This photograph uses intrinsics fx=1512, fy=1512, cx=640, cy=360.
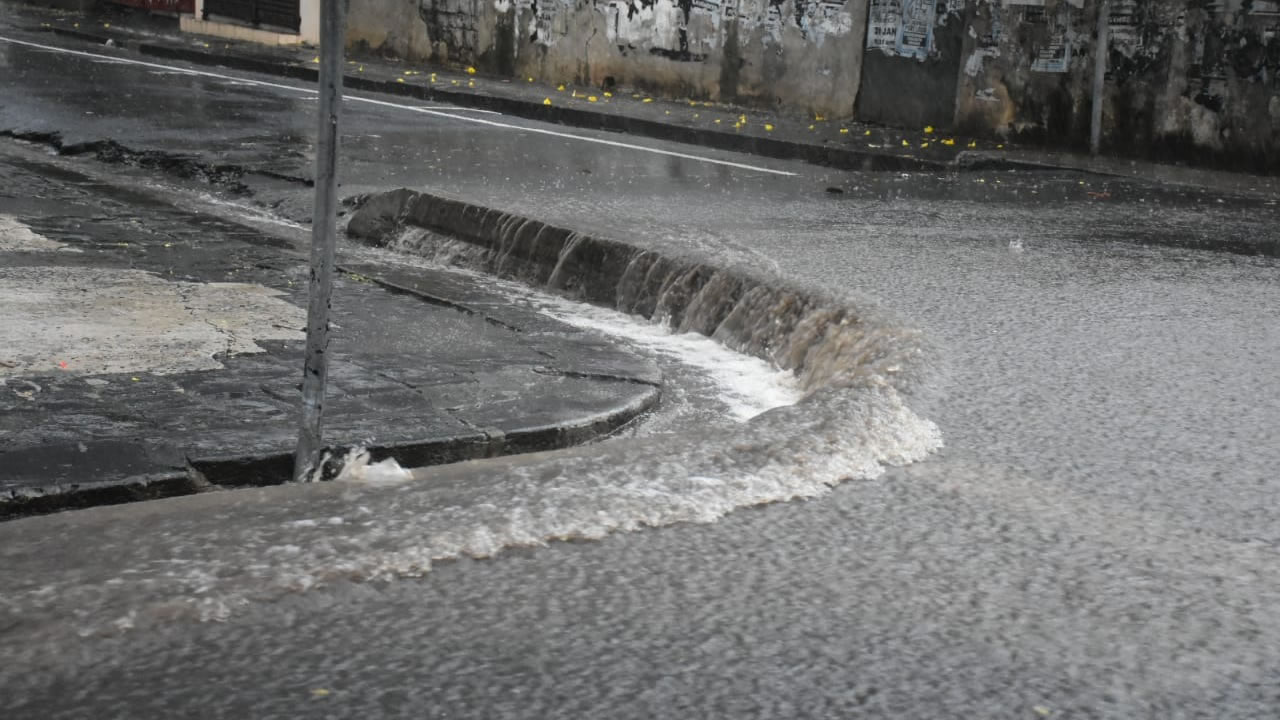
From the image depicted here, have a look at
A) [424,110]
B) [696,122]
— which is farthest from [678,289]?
[424,110]

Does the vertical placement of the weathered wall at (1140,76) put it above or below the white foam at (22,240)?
above

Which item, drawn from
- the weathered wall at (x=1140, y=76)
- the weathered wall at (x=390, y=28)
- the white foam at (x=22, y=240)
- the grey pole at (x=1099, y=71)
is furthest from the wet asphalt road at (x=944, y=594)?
the weathered wall at (x=390, y=28)

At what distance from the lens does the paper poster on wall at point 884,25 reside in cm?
1329

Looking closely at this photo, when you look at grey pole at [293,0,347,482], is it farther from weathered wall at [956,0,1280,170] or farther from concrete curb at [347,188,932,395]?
weathered wall at [956,0,1280,170]

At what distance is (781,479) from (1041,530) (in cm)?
54

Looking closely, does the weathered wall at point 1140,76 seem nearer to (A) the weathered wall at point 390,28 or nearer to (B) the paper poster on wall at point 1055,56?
(B) the paper poster on wall at point 1055,56

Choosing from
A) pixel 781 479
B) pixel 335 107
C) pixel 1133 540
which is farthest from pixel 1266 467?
pixel 335 107

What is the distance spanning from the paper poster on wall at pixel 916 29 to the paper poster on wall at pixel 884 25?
2.4 inches

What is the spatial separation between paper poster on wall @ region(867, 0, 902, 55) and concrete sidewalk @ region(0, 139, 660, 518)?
7991mm

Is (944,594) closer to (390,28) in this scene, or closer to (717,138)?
(717,138)

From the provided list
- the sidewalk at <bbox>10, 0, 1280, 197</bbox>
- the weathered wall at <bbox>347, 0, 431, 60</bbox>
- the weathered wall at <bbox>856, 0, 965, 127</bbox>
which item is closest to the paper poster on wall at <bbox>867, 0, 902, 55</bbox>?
the weathered wall at <bbox>856, 0, 965, 127</bbox>

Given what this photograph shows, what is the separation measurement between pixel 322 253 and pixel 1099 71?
9.12 m

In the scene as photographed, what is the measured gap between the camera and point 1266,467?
11.3ft

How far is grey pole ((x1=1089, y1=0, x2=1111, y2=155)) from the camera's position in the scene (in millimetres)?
11180
